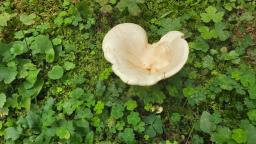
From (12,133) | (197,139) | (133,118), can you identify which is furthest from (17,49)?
(197,139)

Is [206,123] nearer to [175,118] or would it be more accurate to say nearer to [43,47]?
[175,118]

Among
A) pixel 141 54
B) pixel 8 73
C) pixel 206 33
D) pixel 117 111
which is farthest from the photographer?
pixel 206 33

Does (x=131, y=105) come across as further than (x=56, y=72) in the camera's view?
No

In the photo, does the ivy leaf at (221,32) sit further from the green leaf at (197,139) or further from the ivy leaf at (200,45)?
the green leaf at (197,139)

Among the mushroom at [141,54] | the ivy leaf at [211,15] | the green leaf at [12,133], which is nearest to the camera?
the mushroom at [141,54]

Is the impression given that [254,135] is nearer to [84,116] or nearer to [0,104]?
[84,116]

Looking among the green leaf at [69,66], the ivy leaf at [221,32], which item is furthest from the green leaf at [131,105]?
the ivy leaf at [221,32]
